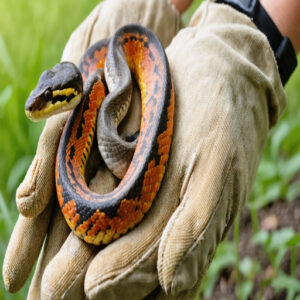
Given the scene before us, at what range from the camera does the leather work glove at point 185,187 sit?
1488mm

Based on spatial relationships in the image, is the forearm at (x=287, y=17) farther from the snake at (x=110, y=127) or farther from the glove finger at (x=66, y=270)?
the glove finger at (x=66, y=270)

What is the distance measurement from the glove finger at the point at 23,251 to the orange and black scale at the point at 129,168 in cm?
15

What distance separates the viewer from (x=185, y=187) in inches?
64.2

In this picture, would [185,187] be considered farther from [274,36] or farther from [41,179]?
[274,36]

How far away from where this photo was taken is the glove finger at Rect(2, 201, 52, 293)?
165cm

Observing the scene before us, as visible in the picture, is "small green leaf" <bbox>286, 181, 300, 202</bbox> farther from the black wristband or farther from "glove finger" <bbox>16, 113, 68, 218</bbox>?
"glove finger" <bbox>16, 113, 68, 218</bbox>

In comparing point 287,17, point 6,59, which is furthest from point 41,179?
point 6,59

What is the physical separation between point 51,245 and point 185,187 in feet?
1.95

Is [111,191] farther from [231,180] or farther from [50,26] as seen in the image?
[50,26]

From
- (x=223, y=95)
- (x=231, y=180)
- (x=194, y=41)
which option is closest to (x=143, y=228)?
(x=231, y=180)

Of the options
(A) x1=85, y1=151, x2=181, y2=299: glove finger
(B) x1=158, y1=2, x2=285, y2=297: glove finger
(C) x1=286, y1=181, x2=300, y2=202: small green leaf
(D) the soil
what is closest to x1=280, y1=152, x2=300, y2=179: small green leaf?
(C) x1=286, y1=181, x2=300, y2=202: small green leaf

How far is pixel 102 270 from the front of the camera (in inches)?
58.4

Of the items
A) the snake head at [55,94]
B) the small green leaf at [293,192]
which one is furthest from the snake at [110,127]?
the small green leaf at [293,192]

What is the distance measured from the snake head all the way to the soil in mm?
1674
